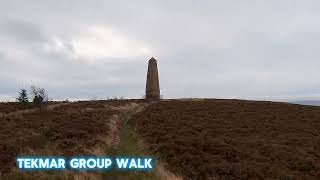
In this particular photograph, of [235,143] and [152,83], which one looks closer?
[235,143]

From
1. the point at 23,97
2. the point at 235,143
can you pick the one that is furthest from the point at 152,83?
the point at 235,143

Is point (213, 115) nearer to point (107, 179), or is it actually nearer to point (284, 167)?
point (284, 167)

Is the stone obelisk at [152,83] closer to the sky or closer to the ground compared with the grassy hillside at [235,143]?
closer to the sky

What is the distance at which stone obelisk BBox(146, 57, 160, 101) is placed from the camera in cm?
6047

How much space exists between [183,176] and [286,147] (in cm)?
944

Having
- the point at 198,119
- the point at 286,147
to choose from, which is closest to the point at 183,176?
the point at 286,147

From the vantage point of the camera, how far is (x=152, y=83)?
198ft

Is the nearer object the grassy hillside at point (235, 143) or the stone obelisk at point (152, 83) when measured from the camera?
the grassy hillside at point (235, 143)

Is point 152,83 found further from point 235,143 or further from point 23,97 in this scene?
point 235,143

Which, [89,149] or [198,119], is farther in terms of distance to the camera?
[198,119]

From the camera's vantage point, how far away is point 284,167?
18.2 m

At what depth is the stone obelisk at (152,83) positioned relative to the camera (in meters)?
60.5

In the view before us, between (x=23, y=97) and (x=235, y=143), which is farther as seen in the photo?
(x=23, y=97)

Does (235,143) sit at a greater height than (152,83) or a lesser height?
lesser
